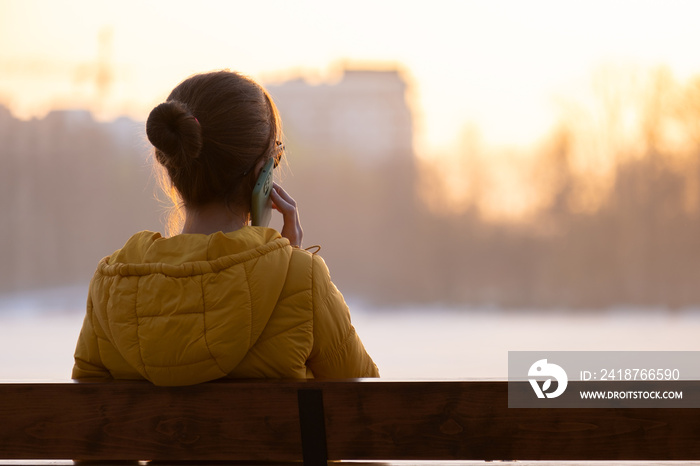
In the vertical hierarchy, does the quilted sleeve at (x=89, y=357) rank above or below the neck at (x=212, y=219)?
below

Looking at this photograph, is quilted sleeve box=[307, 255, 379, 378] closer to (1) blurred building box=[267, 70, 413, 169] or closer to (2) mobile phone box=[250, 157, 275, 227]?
(2) mobile phone box=[250, 157, 275, 227]

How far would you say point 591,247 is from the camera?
17.8 ft

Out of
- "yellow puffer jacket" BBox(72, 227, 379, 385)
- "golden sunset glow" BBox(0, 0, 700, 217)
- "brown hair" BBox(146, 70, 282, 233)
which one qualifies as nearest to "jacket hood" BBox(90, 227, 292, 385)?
"yellow puffer jacket" BBox(72, 227, 379, 385)

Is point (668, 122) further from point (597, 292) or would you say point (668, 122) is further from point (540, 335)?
point (540, 335)

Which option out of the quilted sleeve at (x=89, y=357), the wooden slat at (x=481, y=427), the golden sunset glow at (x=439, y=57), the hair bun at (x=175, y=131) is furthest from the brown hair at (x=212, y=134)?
the golden sunset glow at (x=439, y=57)

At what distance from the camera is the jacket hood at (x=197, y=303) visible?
2.85ft

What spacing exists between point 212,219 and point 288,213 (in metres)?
0.13

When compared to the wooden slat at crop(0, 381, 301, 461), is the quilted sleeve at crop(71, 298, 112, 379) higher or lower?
higher

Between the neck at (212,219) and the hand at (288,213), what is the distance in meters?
0.08

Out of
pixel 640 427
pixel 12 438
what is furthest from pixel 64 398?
pixel 640 427

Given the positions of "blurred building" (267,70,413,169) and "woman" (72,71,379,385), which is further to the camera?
"blurred building" (267,70,413,169)

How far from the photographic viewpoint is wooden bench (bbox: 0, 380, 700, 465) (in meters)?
0.80

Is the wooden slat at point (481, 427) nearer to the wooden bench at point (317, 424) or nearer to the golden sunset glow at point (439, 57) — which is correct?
the wooden bench at point (317, 424)

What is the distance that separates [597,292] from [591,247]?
33cm
